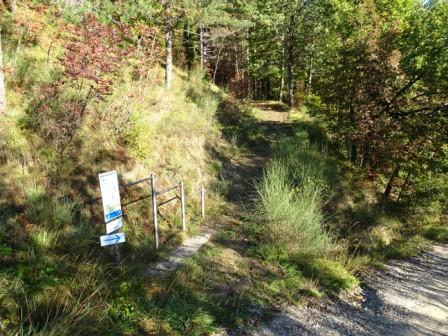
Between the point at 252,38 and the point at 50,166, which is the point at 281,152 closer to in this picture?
the point at 50,166

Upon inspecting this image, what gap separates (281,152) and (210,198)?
11.3ft

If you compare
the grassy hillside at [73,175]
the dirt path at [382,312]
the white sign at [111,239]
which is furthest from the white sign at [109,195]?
the dirt path at [382,312]

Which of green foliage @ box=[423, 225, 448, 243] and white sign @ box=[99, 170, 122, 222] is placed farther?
green foliage @ box=[423, 225, 448, 243]

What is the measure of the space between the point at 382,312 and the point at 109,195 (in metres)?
4.33

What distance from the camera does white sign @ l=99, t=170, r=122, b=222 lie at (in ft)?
12.8

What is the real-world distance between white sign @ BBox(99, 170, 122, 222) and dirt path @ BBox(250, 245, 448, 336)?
2175mm

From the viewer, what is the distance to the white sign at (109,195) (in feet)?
12.8

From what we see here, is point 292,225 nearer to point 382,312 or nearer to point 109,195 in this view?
point 382,312

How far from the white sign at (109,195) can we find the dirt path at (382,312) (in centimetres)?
218

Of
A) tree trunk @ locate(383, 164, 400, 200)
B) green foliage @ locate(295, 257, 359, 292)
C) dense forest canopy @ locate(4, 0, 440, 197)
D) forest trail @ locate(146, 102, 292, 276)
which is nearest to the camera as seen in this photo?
forest trail @ locate(146, 102, 292, 276)

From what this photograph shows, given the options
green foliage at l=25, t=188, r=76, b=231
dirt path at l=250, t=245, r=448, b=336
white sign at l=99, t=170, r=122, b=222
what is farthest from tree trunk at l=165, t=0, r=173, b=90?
dirt path at l=250, t=245, r=448, b=336

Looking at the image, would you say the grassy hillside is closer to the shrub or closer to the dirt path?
the shrub

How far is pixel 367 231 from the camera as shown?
8.91 m

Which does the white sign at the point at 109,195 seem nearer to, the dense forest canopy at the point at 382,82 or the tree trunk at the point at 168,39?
the dense forest canopy at the point at 382,82
